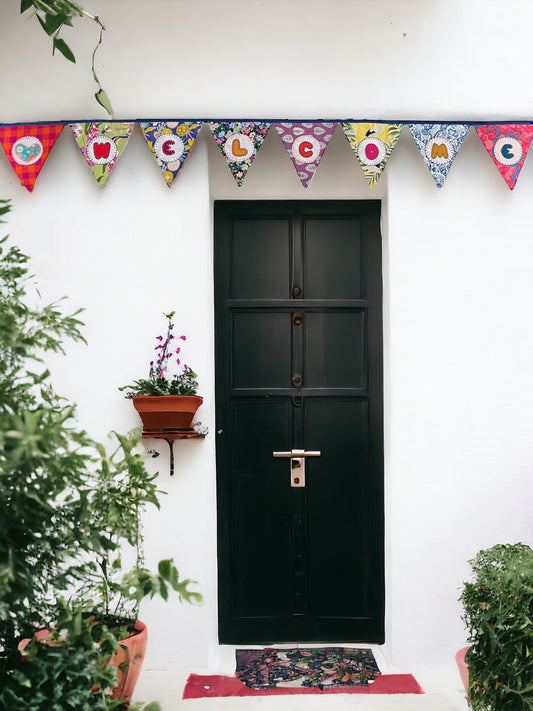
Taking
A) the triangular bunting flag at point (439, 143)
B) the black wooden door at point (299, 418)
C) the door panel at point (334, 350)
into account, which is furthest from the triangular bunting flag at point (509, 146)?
the door panel at point (334, 350)

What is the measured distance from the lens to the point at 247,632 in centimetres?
340

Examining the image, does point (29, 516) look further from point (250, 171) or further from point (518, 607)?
point (250, 171)

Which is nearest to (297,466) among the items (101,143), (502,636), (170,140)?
(502,636)

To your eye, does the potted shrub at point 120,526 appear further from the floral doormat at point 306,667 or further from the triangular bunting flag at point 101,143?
the triangular bunting flag at point 101,143

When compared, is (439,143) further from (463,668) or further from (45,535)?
(45,535)

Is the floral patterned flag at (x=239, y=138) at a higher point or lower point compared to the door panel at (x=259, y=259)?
higher

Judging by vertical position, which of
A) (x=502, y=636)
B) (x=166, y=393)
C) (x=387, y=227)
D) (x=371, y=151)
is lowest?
(x=502, y=636)

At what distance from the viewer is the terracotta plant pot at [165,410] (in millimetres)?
3057

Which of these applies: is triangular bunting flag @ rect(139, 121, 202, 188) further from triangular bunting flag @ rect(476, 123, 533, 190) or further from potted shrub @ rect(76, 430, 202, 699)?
potted shrub @ rect(76, 430, 202, 699)

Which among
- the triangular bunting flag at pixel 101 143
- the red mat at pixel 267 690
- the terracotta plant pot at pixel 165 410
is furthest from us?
the triangular bunting flag at pixel 101 143

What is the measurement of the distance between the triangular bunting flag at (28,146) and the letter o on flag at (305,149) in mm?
1042

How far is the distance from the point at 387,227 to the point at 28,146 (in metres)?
1.66

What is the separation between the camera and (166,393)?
3.10m

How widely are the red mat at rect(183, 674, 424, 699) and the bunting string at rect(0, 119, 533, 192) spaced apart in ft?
7.00
